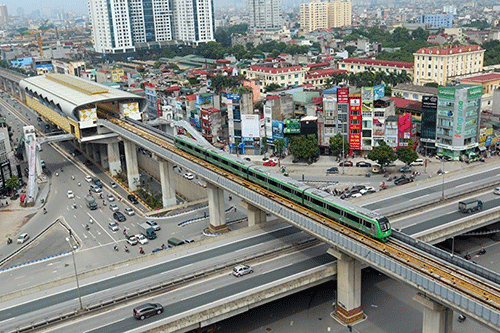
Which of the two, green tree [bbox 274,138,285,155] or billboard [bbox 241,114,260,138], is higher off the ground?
billboard [bbox 241,114,260,138]

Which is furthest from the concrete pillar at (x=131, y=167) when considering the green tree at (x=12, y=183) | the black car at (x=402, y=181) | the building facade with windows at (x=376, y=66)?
the building facade with windows at (x=376, y=66)

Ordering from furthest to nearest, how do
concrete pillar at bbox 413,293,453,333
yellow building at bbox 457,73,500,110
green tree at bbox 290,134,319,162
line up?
yellow building at bbox 457,73,500,110, green tree at bbox 290,134,319,162, concrete pillar at bbox 413,293,453,333

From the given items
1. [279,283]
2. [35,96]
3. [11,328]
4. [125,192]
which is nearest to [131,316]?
[11,328]

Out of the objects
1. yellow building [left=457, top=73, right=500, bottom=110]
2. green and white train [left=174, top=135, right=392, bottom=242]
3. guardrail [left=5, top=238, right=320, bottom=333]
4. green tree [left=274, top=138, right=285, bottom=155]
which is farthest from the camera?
yellow building [left=457, top=73, right=500, bottom=110]

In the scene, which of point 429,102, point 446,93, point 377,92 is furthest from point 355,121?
point 446,93

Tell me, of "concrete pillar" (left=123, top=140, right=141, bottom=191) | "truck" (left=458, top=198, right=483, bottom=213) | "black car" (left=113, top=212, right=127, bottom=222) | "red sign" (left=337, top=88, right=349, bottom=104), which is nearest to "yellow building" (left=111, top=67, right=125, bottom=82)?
"concrete pillar" (left=123, top=140, right=141, bottom=191)

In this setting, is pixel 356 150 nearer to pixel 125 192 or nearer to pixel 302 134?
pixel 302 134

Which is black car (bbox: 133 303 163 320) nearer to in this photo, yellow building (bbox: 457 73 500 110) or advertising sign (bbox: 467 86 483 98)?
advertising sign (bbox: 467 86 483 98)
